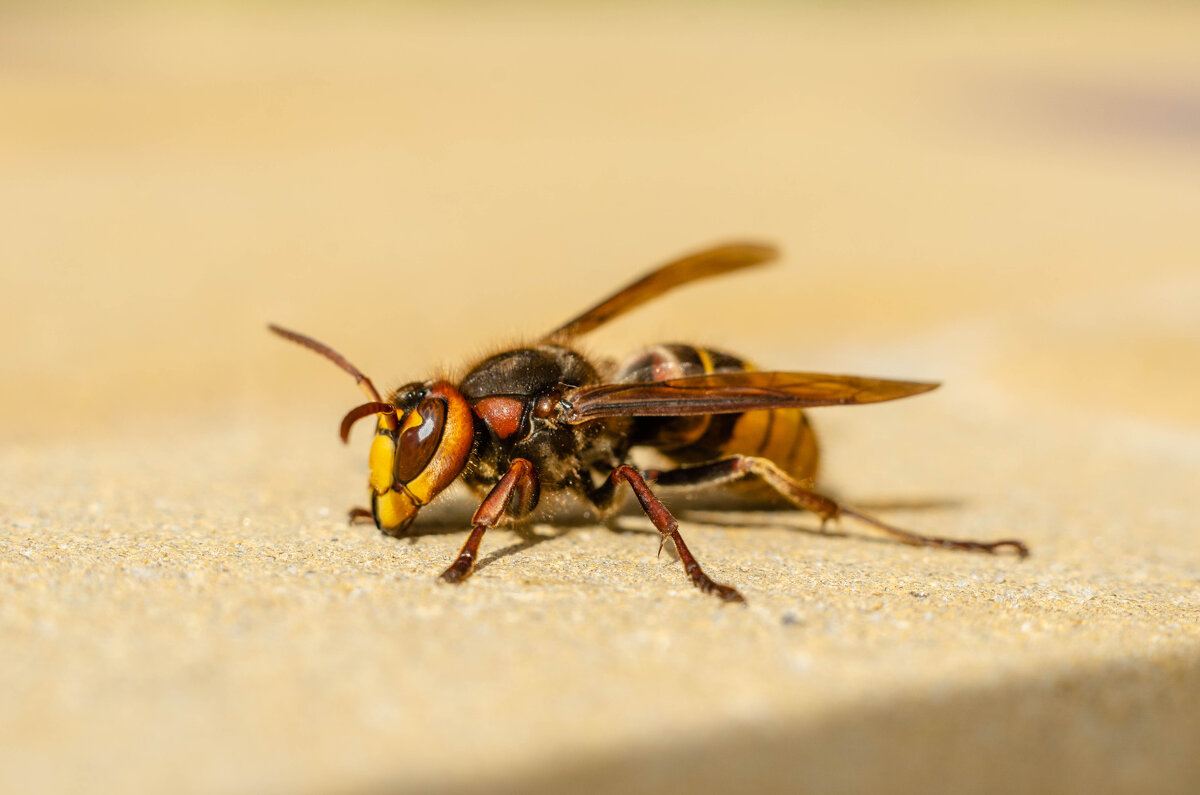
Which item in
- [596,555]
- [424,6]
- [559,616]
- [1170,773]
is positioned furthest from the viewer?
[424,6]

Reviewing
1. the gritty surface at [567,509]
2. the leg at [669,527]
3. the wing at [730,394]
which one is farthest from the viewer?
the wing at [730,394]

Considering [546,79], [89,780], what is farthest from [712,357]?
[546,79]

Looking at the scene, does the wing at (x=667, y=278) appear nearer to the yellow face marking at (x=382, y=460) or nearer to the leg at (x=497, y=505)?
the leg at (x=497, y=505)

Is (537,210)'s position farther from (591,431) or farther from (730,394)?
(730,394)

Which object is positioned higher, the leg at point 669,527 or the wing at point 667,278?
the wing at point 667,278

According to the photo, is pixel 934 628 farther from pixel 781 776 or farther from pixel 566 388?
pixel 566 388

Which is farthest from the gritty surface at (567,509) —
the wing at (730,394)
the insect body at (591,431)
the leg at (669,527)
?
the wing at (730,394)

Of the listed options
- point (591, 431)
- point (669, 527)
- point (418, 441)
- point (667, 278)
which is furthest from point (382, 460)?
point (667, 278)
